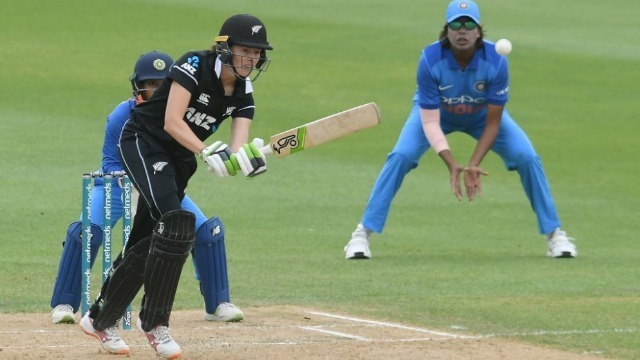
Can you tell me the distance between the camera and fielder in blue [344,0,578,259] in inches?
412

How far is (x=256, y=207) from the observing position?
44.6 feet

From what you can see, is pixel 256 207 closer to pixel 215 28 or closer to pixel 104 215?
pixel 104 215

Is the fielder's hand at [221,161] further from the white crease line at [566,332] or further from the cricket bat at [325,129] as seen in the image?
the white crease line at [566,332]

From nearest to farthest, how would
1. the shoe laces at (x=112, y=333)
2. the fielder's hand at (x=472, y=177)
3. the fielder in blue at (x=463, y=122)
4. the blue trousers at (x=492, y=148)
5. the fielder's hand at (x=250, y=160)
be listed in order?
1. the fielder's hand at (x=250, y=160)
2. the shoe laces at (x=112, y=333)
3. the fielder's hand at (x=472, y=177)
4. the fielder in blue at (x=463, y=122)
5. the blue trousers at (x=492, y=148)

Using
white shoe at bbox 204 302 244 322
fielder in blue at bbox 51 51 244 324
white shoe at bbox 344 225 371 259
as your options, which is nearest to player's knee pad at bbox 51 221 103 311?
fielder in blue at bbox 51 51 244 324

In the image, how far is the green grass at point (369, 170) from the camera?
8.99 m

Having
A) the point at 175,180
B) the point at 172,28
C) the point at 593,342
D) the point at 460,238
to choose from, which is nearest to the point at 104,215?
the point at 175,180

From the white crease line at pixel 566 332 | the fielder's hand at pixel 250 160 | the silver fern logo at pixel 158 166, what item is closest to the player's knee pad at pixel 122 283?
the silver fern logo at pixel 158 166

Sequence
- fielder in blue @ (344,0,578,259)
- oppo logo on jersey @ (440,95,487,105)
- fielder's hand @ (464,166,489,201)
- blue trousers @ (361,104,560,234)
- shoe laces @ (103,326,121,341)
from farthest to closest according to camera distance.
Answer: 1. blue trousers @ (361,104,560,234)
2. oppo logo on jersey @ (440,95,487,105)
3. fielder in blue @ (344,0,578,259)
4. fielder's hand @ (464,166,489,201)
5. shoe laces @ (103,326,121,341)

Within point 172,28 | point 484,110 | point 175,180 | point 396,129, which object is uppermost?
point 172,28

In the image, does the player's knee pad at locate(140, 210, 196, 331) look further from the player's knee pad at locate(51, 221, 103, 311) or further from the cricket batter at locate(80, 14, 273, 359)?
the player's knee pad at locate(51, 221, 103, 311)

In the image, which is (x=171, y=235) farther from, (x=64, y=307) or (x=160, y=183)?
(x=64, y=307)

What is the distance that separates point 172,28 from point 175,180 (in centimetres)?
1902

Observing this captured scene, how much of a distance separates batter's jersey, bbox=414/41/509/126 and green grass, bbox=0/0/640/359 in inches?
51.0
